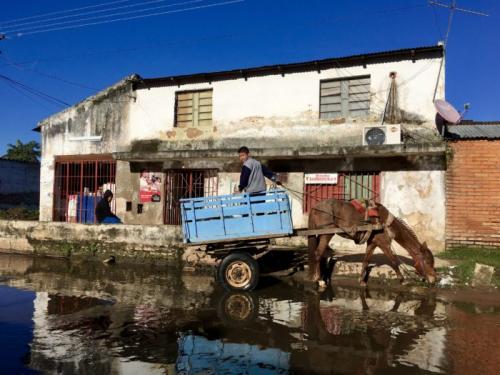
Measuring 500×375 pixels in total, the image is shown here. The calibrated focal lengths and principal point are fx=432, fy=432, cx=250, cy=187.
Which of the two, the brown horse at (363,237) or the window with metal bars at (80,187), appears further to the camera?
the window with metal bars at (80,187)

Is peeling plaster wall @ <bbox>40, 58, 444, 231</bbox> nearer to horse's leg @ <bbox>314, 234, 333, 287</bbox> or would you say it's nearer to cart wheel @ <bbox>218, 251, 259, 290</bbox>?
horse's leg @ <bbox>314, 234, 333, 287</bbox>

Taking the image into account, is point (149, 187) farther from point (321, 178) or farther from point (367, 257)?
point (367, 257)

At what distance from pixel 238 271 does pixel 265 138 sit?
5.94 m

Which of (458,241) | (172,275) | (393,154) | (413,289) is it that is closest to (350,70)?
(393,154)

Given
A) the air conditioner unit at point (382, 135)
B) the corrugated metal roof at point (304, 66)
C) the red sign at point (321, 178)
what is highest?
the corrugated metal roof at point (304, 66)

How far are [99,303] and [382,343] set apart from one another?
14.3 feet

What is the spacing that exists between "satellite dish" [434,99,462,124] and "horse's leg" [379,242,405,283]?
4.02m

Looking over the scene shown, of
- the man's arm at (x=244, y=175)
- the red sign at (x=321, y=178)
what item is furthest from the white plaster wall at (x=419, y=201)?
the man's arm at (x=244, y=175)

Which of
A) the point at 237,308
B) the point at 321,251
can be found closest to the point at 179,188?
the point at 321,251

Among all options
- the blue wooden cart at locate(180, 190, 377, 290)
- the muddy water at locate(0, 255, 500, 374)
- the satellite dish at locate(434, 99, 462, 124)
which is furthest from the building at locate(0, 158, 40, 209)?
the satellite dish at locate(434, 99, 462, 124)

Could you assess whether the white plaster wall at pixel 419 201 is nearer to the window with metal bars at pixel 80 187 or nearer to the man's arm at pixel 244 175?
the man's arm at pixel 244 175

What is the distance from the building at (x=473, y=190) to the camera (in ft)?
34.3

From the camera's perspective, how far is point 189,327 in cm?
565

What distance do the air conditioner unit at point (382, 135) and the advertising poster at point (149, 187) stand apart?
22.9ft
